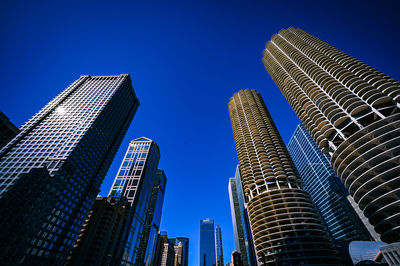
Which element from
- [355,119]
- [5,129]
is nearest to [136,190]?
[5,129]

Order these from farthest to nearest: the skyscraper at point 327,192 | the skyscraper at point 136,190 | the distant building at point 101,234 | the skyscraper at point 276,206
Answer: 1. the skyscraper at point 136,190
2. the skyscraper at point 327,192
3. the distant building at point 101,234
4. the skyscraper at point 276,206

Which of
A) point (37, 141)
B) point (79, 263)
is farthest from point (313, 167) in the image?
point (37, 141)

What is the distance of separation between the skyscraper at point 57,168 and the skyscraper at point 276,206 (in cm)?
7145

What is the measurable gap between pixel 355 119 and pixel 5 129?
465 ft

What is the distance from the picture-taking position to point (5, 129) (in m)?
89.1

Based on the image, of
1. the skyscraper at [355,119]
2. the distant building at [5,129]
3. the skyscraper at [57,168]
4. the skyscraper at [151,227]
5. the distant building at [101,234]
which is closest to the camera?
the skyscraper at [355,119]

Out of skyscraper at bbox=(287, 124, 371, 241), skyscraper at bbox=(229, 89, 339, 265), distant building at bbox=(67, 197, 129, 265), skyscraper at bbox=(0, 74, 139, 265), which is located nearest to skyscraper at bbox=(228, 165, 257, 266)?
skyscraper at bbox=(229, 89, 339, 265)

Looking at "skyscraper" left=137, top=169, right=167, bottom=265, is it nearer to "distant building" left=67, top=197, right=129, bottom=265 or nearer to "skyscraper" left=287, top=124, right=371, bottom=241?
"distant building" left=67, top=197, right=129, bottom=265

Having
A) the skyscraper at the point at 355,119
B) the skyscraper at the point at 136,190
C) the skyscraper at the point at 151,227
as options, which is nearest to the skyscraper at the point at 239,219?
the skyscraper at the point at 151,227

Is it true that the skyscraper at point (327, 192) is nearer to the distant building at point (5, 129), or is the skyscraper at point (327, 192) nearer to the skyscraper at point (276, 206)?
the skyscraper at point (276, 206)

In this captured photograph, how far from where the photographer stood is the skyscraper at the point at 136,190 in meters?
102

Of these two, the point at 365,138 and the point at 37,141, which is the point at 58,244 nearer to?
the point at 37,141

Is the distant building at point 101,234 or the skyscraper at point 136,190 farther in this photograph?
the skyscraper at point 136,190

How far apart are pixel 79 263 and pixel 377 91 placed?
4903 inches
